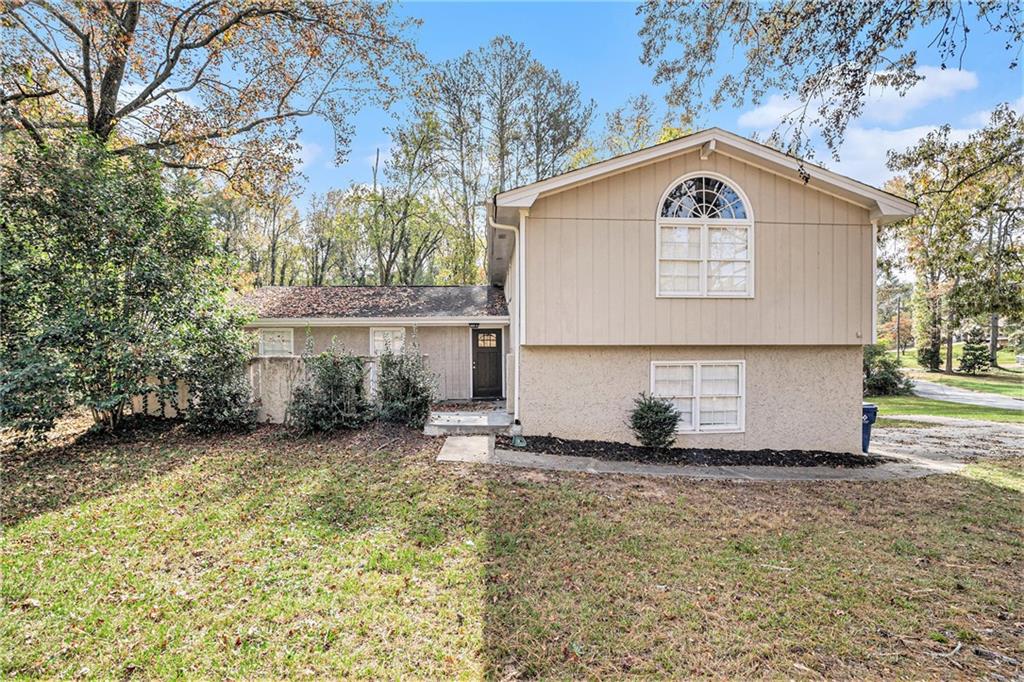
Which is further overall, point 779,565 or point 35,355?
point 35,355

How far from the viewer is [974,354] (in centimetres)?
3031

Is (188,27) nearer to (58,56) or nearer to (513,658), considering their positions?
(58,56)

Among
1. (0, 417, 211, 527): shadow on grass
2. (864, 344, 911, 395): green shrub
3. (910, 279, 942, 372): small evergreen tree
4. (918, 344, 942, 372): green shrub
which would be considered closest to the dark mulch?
(0, 417, 211, 527): shadow on grass

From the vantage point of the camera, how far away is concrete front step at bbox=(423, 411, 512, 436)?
8367mm

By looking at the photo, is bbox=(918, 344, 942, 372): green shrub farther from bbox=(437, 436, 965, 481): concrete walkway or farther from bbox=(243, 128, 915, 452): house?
bbox=(243, 128, 915, 452): house

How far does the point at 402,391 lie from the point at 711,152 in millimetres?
7197

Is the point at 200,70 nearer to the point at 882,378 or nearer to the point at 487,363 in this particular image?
the point at 487,363

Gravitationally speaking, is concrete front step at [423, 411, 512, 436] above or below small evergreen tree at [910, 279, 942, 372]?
below

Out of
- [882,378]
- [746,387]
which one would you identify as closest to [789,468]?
[746,387]

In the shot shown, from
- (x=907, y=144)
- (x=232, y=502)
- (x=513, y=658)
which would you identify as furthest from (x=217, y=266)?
(x=907, y=144)

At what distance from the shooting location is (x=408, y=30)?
12.2 meters

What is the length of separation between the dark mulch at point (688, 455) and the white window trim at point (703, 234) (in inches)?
113

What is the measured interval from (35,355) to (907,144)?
1619cm

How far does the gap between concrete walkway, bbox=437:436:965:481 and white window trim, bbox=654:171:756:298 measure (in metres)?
3.08
